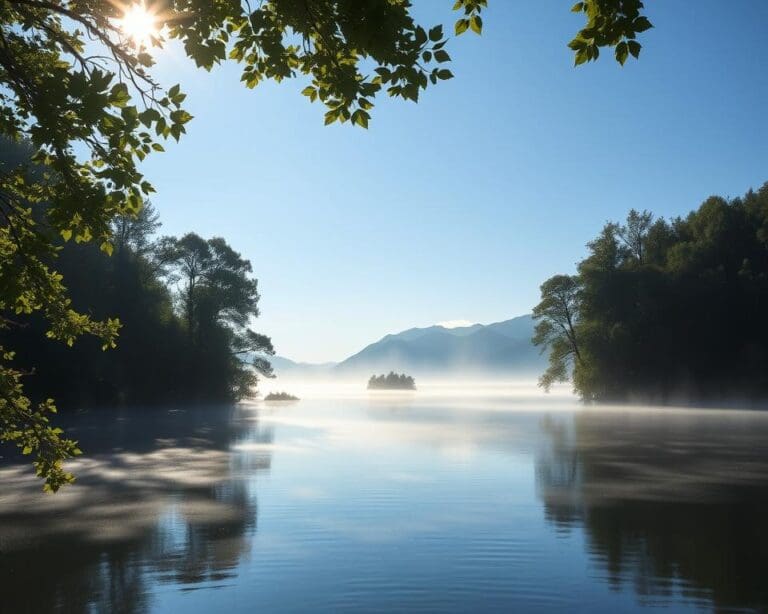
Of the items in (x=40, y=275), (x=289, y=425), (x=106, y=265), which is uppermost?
(x=106, y=265)

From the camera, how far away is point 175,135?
22.0 ft

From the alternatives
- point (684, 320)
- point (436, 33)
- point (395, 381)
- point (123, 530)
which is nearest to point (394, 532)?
point (123, 530)

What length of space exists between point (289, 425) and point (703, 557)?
36.5 meters

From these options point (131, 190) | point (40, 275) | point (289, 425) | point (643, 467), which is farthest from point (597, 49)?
point (289, 425)

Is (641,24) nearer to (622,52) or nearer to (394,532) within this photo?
(622,52)

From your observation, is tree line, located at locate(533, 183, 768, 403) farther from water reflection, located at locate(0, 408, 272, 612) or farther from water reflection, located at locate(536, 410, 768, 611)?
water reflection, located at locate(0, 408, 272, 612)

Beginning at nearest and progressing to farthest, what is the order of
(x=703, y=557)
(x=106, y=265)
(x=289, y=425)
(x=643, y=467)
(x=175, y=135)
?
(x=175, y=135), (x=703, y=557), (x=643, y=467), (x=289, y=425), (x=106, y=265)

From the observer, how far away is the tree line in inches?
2650

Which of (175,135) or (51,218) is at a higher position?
(175,135)

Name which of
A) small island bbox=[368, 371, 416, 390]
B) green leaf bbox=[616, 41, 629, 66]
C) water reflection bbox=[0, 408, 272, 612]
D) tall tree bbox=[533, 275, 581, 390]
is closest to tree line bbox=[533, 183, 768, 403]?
tall tree bbox=[533, 275, 581, 390]

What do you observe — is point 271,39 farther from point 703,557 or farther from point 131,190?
point 703,557

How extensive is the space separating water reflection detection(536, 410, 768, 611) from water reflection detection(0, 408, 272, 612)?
7.08 metres

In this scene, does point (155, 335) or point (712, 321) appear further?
point (712, 321)

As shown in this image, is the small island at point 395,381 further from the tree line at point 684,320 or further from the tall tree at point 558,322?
the tree line at point 684,320
